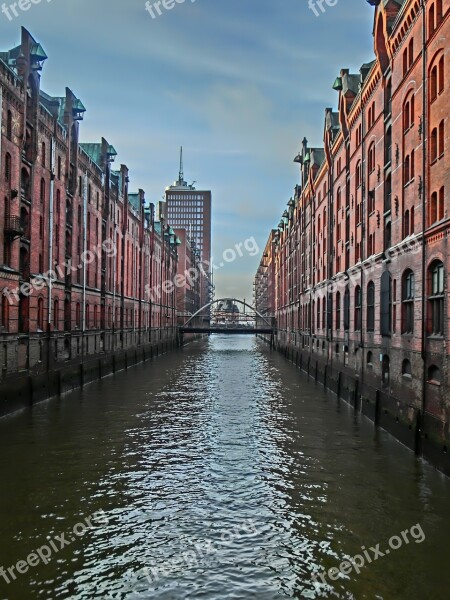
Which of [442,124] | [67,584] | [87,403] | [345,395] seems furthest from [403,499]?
[87,403]

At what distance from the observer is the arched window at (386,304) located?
21.4 m

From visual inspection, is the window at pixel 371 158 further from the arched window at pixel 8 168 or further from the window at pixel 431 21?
the arched window at pixel 8 168

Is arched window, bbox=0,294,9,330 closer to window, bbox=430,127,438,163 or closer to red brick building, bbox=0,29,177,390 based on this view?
red brick building, bbox=0,29,177,390

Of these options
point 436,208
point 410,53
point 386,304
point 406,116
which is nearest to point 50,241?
point 386,304

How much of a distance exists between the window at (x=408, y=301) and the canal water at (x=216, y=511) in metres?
4.10

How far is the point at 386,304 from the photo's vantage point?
21812 mm

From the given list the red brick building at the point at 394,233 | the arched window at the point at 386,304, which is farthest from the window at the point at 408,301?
the arched window at the point at 386,304

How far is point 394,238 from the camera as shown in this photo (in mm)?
21250

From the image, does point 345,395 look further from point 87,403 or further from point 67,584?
point 67,584

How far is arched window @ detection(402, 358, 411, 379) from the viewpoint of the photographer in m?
18.5

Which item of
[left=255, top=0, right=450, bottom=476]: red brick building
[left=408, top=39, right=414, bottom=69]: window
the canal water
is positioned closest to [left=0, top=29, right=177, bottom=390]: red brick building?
the canal water

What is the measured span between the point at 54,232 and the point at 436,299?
2435cm

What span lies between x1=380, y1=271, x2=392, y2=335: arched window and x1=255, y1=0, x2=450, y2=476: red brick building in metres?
0.08

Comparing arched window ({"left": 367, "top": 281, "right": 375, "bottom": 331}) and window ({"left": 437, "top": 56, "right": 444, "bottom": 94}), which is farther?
arched window ({"left": 367, "top": 281, "right": 375, "bottom": 331})
